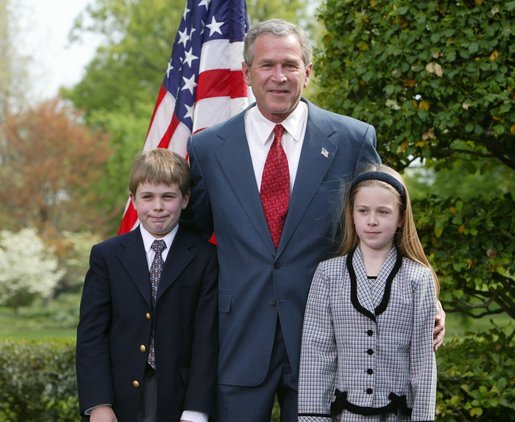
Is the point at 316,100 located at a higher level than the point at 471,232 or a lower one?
higher

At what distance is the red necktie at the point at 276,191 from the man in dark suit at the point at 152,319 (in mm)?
311

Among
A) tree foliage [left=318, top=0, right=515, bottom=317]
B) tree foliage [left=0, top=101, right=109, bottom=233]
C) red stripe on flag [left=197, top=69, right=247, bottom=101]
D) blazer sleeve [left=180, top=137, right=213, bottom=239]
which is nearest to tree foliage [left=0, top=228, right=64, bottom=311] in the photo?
tree foliage [left=0, top=101, right=109, bottom=233]

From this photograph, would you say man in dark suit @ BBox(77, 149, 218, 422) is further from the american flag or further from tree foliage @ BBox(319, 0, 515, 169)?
tree foliage @ BBox(319, 0, 515, 169)

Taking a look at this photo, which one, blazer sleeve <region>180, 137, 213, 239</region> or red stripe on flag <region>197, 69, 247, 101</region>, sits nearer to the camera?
blazer sleeve <region>180, 137, 213, 239</region>

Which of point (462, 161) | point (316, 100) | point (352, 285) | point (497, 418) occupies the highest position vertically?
point (316, 100)

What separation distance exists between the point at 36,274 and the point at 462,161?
19.1 m

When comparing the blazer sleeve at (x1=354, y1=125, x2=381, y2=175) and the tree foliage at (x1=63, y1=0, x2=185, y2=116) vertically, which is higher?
the tree foliage at (x1=63, y1=0, x2=185, y2=116)

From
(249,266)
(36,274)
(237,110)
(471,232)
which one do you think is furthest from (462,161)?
(36,274)

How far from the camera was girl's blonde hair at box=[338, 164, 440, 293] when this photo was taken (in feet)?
11.1

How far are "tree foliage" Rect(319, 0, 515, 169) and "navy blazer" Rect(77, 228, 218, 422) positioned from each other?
169 cm

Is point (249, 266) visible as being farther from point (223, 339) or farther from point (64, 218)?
point (64, 218)

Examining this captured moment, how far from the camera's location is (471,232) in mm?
4660

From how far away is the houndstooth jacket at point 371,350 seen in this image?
315 centimetres

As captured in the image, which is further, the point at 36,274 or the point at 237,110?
the point at 36,274
